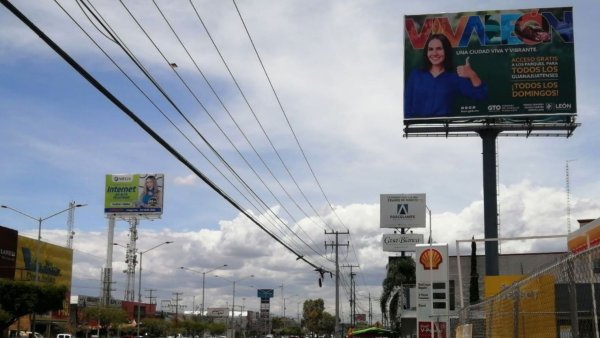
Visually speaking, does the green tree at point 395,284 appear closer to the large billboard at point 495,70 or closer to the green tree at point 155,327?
the large billboard at point 495,70

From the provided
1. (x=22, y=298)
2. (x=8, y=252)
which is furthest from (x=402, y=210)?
(x=22, y=298)

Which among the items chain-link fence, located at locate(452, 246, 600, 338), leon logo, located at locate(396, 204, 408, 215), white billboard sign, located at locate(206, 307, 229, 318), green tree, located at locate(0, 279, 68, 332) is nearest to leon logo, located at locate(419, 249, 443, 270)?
chain-link fence, located at locate(452, 246, 600, 338)

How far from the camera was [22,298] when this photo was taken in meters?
51.9

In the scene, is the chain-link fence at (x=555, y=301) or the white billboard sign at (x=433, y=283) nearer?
the chain-link fence at (x=555, y=301)

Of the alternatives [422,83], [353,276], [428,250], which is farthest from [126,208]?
[428,250]

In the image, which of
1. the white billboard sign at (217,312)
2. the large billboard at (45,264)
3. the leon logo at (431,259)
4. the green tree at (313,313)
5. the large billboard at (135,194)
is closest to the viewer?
the leon logo at (431,259)

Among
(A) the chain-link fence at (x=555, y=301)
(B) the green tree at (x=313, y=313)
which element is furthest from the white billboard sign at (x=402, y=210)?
(B) the green tree at (x=313, y=313)

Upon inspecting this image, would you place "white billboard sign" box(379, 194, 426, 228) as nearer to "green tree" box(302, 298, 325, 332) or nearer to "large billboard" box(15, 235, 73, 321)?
"large billboard" box(15, 235, 73, 321)

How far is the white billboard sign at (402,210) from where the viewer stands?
73.5 metres

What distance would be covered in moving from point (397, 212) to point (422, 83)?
2737 centimetres

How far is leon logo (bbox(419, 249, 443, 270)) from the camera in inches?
1031

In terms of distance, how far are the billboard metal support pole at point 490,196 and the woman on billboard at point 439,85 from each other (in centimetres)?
291

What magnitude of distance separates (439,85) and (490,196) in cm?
795

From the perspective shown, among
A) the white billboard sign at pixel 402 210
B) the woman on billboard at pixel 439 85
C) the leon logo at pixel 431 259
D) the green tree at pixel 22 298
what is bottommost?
the green tree at pixel 22 298
